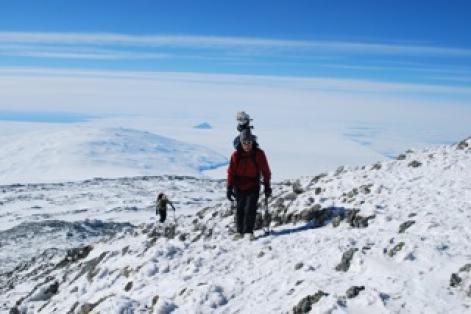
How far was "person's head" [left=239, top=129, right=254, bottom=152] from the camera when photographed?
15.5m

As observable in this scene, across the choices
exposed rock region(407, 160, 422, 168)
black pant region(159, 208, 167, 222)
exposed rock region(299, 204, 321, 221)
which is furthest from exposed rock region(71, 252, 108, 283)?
exposed rock region(407, 160, 422, 168)

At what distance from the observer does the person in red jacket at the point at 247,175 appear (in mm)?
15758

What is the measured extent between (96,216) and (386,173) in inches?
3154

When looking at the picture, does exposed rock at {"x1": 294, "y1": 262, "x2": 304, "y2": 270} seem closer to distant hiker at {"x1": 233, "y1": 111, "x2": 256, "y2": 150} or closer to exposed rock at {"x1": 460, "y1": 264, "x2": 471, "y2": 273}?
exposed rock at {"x1": 460, "y1": 264, "x2": 471, "y2": 273}

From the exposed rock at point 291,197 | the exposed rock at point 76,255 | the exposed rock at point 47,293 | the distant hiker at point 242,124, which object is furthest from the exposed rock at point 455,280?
the exposed rock at point 76,255

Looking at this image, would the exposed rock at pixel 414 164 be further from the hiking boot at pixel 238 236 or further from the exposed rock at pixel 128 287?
the exposed rock at pixel 128 287

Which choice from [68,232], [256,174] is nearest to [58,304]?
[256,174]

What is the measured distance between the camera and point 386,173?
20797mm

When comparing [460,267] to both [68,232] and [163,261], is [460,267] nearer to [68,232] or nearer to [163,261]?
[163,261]

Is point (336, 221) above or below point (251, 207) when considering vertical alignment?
below

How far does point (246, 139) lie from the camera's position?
15.5m

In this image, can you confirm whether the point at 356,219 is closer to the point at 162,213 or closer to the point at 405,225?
the point at 405,225

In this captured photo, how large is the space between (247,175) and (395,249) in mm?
5478

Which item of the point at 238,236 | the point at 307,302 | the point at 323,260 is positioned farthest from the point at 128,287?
the point at 307,302
